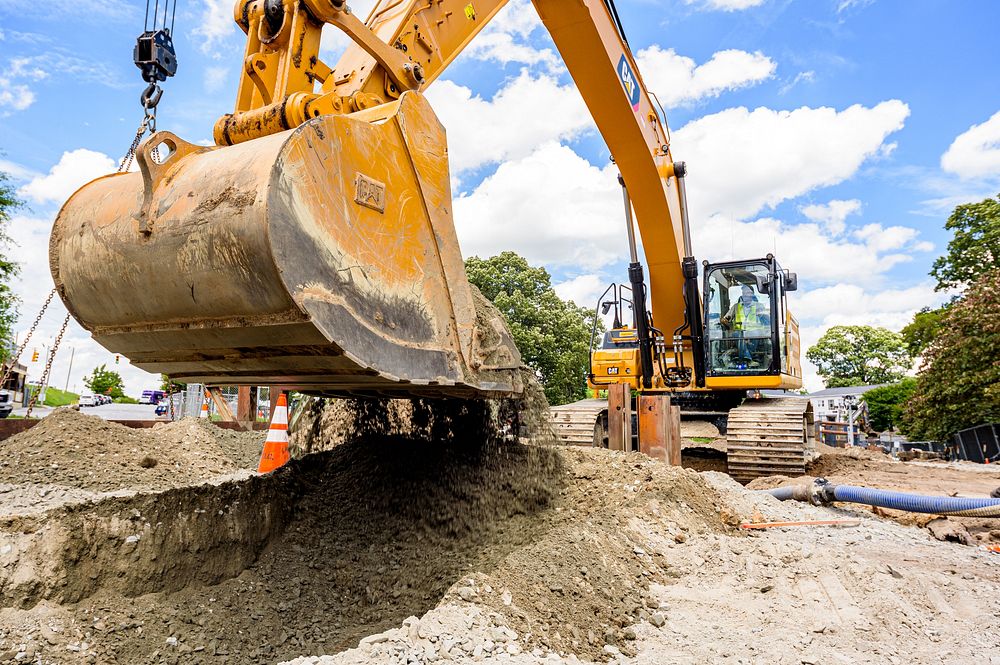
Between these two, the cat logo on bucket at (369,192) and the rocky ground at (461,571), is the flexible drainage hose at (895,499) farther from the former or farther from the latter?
the cat logo on bucket at (369,192)

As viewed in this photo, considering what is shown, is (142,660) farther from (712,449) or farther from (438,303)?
(712,449)

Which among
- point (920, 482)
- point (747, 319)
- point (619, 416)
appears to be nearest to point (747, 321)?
point (747, 319)

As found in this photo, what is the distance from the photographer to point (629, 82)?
648cm

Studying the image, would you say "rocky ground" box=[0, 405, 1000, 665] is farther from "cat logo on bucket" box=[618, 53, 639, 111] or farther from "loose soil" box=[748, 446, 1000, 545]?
"cat logo on bucket" box=[618, 53, 639, 111]

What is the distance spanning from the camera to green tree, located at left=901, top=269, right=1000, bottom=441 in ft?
49.8

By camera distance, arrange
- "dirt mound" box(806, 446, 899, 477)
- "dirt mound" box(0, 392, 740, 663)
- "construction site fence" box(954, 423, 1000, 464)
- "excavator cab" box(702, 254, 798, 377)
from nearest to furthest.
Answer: "dirt mound" box(0, 392, 740, 663) < "excavator cab" box(702, 254, 798, 377) < "dirt mound" box(806, 446, 899, 477) < "construction site fence" box(954, 423, 1000, 464)

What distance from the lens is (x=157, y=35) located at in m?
3.29

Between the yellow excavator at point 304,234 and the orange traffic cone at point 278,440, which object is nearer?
the yellow excavator at point 304,234

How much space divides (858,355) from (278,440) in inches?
2239

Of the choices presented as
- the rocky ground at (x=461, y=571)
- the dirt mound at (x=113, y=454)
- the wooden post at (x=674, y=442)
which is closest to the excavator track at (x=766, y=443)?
the wooden post at (x=674, y=442)

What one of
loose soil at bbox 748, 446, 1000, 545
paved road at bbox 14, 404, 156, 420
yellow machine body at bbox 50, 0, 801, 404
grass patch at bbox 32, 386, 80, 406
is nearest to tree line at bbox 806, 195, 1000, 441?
loose soil at bbox 748, 446, 1000, 545

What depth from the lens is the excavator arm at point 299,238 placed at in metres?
2.48

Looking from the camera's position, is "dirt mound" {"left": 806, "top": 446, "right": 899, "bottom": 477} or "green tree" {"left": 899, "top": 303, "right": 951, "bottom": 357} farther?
"green tree" {"left": 899, "top": 303, "right": 951, "bottom": 357}

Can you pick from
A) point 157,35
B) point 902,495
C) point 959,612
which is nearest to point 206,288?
point 157,35
